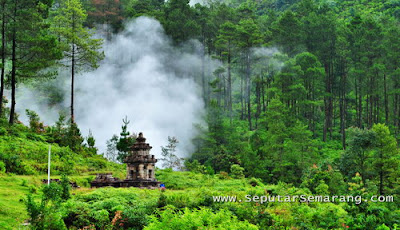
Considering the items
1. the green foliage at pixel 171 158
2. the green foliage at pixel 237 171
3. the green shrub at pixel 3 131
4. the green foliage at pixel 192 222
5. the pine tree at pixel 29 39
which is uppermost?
the pine tree at pixel 29 39

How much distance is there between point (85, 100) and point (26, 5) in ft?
79.3

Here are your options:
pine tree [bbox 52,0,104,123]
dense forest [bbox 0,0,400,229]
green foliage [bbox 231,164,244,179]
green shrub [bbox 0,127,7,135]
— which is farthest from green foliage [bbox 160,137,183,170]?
green shrub [bbox 0,127,7,135]

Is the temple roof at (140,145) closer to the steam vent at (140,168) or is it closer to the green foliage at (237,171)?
the steam vent at (140,168)

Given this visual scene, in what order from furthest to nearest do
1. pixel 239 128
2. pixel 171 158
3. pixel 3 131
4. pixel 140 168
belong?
pixel 239 128 < pixel 171 158 < pixel 3 131 < pixel 140 168

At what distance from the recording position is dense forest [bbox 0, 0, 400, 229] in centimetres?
1914

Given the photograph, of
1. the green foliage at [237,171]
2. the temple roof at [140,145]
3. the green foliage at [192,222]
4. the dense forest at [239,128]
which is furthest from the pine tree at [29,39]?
the green foliage at [192,222]

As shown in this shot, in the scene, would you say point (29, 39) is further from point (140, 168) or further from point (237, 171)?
point (237, 171)

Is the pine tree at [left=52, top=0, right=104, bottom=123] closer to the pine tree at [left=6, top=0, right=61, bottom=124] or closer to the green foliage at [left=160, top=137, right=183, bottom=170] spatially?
the pine tree at [left=6, top=0, right=61, bottom=124]

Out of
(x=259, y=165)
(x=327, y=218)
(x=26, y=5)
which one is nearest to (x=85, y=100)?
(x=26, y=5)

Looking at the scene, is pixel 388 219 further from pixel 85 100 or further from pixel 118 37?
pixel 118 37

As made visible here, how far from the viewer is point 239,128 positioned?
56.4m

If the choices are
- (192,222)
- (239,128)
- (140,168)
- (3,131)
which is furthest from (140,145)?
(239,128)

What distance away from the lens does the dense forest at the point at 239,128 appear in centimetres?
1914

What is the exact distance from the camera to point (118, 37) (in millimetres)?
72750
